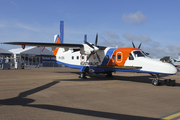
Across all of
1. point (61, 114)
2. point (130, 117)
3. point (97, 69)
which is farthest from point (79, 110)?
point (97, 69)

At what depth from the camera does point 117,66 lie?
549 inches

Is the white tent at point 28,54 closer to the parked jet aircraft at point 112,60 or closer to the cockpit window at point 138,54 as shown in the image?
the parked jet aircraft at point 112,60

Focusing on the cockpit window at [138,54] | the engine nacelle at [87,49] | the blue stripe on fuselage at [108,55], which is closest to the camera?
the cockpit window at [138,54]

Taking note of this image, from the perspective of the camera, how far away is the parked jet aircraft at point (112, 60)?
11.3 meters

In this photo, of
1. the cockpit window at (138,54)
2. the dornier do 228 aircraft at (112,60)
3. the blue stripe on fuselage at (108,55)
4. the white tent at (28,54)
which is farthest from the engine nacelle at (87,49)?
the white tent at (28,54)

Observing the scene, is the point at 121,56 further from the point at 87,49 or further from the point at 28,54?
the point at 28,54

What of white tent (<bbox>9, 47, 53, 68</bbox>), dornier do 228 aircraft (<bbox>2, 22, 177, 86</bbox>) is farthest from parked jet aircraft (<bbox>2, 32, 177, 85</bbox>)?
white tent (<bbox>9, 47, 53, 68</bbox>)

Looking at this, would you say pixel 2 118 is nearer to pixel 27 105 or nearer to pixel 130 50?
pixel 27 105

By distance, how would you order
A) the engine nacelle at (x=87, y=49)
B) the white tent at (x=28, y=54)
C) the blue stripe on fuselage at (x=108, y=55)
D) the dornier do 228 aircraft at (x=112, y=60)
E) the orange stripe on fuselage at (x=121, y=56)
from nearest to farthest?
the dornier do 228 aircraft at (x=112, y=60) < the orange stripe on fuselage at (x=121, y=56) < the blue stripe on fuselage at (x=108, y=55) < the engine nacelle at (x=87, y=49) < the white tent at (x=28, y=54)

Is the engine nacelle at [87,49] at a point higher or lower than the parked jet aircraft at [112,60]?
higher

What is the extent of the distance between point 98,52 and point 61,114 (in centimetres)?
1134

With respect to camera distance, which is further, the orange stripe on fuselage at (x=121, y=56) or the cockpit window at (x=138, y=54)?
the orange stripe on fuselage at (x=121, y=56)

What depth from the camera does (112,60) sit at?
14383 millimetres

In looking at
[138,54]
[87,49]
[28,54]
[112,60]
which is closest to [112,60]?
[112,60]
